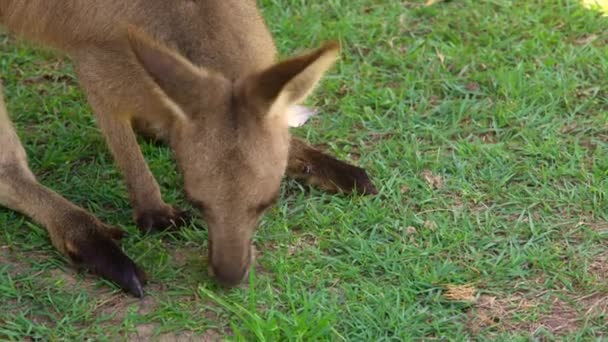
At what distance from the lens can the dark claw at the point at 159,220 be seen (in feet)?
14.0

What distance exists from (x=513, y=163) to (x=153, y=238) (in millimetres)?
1637

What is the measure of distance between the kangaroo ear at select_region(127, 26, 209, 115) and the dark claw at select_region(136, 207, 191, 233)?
2.68 ft

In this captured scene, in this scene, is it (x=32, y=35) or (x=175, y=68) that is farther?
(x=32, y=35)

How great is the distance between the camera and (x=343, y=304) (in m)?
3.82

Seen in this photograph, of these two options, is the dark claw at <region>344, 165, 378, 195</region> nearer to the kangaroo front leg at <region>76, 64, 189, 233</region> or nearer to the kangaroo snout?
the kangaroo front leg at <region>76, 64, 189, 233</region>

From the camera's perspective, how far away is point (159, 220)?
4.26 metres

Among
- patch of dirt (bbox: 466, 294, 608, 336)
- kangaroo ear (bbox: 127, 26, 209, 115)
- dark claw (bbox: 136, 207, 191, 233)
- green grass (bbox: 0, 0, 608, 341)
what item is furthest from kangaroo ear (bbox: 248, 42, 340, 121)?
patch of dirt (bbox: 466, 294, 608, 336)

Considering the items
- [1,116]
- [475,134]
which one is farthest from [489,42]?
[1,116]

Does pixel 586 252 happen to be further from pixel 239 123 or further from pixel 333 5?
pixel 333 5

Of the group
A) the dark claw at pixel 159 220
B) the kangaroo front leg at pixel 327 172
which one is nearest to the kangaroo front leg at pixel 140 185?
the dark claw at pixel 159 220

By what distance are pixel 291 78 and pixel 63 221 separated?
132cm

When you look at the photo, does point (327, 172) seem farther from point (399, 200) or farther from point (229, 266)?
point (229, 266)

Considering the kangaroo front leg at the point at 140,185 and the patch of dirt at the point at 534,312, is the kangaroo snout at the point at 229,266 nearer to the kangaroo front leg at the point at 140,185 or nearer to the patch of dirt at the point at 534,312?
the kangaroo front leg at the point at 140,185

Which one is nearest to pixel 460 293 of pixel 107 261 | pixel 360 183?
pixel 360 183
